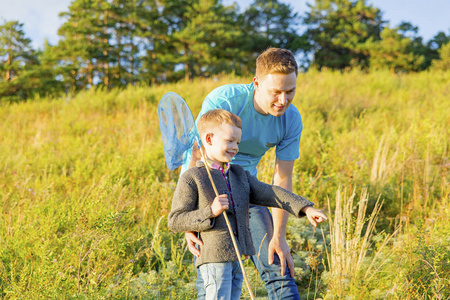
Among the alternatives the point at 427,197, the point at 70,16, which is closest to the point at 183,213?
the point at 427,197

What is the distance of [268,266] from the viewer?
225 cm

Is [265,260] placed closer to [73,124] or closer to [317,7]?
[73,124]

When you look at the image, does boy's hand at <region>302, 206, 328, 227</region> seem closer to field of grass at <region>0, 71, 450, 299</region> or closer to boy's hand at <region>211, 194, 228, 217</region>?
boy's hand at <region>211, 194, 228, 217</region>

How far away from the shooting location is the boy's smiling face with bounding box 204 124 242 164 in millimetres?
1692

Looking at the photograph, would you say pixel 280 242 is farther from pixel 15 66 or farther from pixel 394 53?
pixel 394 53

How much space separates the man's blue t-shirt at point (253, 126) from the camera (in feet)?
7.49

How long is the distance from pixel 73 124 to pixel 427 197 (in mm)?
5907

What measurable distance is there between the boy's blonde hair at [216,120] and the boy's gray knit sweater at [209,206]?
0.58 ft

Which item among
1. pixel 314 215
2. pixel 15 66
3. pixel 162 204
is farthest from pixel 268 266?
pixel 15 66

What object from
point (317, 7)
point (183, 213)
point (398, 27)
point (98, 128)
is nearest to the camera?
point (183, 213)

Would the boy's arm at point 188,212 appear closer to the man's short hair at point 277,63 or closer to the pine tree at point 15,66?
the man's short hair at point 277,63

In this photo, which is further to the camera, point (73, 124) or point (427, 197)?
point (73, 124)

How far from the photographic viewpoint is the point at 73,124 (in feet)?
22.3

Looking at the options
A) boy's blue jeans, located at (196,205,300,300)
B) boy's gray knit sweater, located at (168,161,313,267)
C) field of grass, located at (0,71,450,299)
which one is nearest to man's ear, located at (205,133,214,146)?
boy's gray knit sweater, located at (168,161,313,267)
